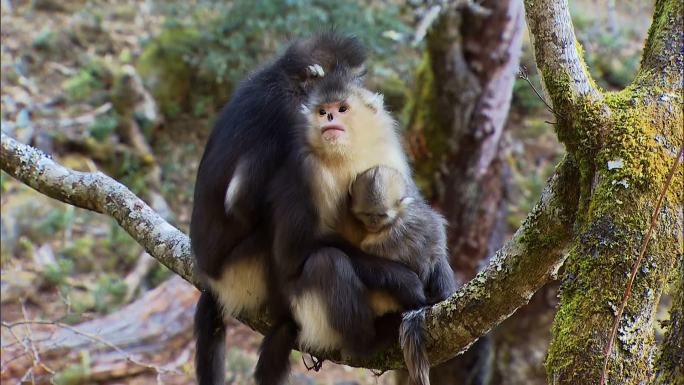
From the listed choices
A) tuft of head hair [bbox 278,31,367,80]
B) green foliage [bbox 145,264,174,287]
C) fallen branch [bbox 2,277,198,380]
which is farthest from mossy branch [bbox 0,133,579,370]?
green foliage [bbox 145,264,174,287]

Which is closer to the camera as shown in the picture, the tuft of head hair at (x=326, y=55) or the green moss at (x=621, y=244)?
the green moss at (x=621, y=244)

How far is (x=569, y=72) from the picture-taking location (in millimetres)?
2400

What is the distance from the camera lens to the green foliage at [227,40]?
1009 cm

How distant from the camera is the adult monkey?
3.38 metres

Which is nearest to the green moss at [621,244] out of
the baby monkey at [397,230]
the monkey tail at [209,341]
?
the baby monkey at [397,230]

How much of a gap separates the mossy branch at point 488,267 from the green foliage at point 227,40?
587 centimetres

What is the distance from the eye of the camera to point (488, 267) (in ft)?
8.80

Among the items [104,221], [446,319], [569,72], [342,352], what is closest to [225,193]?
[342,352]

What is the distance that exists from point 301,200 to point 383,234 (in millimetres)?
476

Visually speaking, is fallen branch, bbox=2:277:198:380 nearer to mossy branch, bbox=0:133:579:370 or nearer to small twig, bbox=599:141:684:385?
mossy branch, bbox=0:133:579:370

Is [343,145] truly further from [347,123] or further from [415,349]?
[415,349]

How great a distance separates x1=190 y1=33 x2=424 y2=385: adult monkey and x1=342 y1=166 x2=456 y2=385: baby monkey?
0.51ft

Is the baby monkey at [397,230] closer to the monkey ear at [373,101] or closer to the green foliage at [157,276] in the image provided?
the monkey ear at [373,101]

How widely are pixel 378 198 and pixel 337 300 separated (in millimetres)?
556
